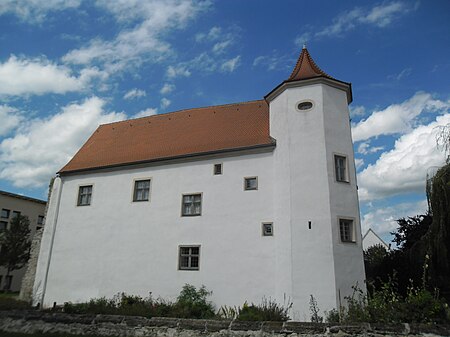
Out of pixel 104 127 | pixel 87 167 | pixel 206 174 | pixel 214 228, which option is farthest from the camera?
pixel 104 127

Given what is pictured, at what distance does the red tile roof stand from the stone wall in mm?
8576

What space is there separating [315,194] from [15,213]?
115 ft

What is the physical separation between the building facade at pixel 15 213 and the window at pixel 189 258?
79.0ft

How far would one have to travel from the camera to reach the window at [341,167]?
49.7 feet

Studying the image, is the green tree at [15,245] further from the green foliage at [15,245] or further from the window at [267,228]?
the window at [267,228]

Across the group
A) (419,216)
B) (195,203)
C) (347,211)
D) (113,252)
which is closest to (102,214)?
(113,252)

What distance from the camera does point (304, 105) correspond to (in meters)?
16.1

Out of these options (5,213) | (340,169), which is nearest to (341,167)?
(340,169)

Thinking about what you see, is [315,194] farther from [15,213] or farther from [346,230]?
[15,213]

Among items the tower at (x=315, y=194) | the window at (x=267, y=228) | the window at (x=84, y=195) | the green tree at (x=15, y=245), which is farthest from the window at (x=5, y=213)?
the window at (x=267, y=228)

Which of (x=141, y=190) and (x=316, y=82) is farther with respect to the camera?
(x=141, y=190)

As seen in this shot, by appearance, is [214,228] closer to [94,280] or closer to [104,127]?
[94,280]

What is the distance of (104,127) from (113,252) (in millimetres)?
9423

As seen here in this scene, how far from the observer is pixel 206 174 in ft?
56.7
